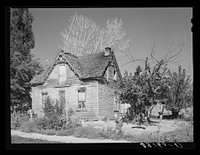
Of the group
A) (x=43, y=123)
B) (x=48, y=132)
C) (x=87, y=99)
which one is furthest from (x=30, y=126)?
(x=87, y=99)

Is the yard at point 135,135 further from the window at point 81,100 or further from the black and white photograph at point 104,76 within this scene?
the window at point 81,100

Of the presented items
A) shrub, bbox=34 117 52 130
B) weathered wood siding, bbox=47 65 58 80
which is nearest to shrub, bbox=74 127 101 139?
shrub, bbox=34 117 52 130

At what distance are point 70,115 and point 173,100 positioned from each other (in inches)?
75.8

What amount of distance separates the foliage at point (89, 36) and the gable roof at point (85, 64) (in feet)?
0.34

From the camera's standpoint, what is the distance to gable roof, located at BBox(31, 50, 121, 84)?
5336mm

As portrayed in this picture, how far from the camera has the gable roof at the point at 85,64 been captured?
5.34m

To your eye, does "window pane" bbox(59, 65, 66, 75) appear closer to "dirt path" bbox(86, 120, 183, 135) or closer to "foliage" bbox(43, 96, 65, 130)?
"foliage" bbox(43, 96, 65, 130)

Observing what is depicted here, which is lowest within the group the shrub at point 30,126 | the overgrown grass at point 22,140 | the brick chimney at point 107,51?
the overgrown grass at point 22,140

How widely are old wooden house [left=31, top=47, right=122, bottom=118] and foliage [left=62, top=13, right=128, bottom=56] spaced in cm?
13

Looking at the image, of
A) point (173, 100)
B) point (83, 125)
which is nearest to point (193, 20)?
point (173, 100)

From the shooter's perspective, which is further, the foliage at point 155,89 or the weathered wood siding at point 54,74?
the weathered wood siding at point 54,74

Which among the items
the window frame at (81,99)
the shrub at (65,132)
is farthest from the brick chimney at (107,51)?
the shrub at (65,132)

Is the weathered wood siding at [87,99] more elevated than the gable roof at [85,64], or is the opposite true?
the gable roof at [85,64]

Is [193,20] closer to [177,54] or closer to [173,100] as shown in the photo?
[177,54]
